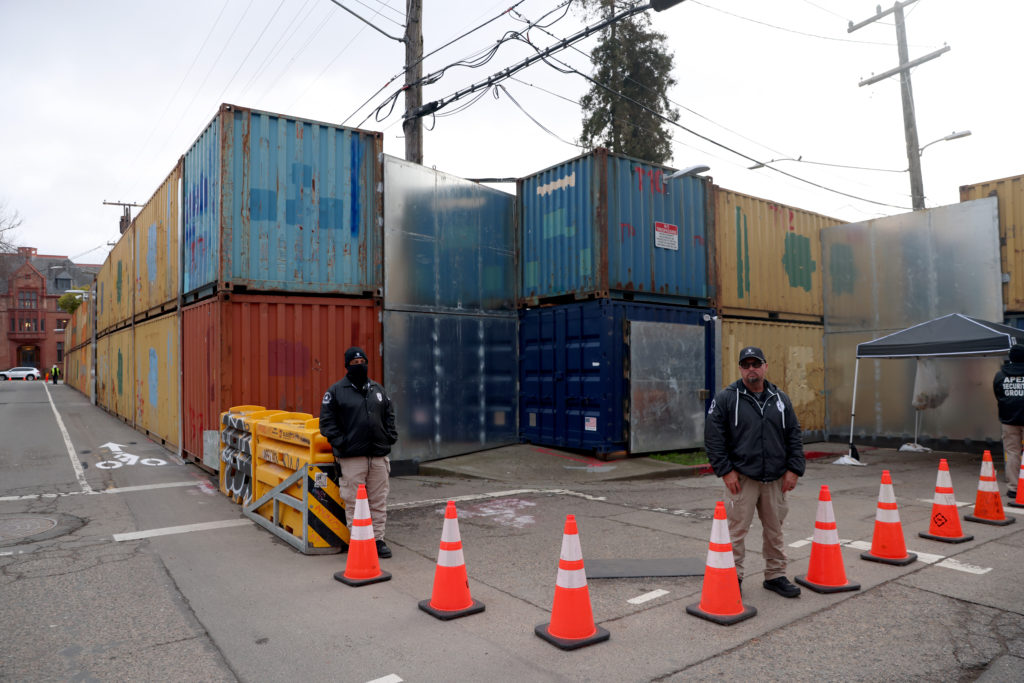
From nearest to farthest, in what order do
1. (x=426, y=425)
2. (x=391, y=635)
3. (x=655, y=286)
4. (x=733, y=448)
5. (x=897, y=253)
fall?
(x=391, y=635), (x=733, y=448), (x=426, y=425), (x=655, y=286), (x=897, y=253)

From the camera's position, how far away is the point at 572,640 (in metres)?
3.82

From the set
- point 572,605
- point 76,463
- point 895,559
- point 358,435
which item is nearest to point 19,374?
point 76,463

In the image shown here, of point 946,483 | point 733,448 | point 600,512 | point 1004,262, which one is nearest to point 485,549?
point 600,512

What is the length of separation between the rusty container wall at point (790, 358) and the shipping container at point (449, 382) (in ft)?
14.4

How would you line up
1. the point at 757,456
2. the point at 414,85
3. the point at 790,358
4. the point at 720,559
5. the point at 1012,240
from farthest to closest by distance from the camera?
the point at 790,358 → the point at 414,85 → the point at 1012,240 → the point at 757,456 → the point at 720,559

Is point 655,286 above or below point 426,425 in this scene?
above

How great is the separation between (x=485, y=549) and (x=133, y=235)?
45.0 ft

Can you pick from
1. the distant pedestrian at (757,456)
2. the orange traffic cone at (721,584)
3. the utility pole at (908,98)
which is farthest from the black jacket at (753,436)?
the utility pole at (908,98)

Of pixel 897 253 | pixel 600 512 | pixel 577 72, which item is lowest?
pixel 600 512

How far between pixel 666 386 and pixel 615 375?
1.27 metres

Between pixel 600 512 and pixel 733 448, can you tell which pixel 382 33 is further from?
pixel 733 448

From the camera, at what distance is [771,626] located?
4.10 meters

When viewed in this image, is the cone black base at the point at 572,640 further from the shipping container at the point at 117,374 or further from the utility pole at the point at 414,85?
the shipping container at the point at 117,374

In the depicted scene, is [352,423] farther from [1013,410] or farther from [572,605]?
[1013,410]
